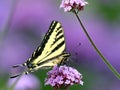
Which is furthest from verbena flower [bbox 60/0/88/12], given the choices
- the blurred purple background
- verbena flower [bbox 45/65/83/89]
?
the blurred purple background

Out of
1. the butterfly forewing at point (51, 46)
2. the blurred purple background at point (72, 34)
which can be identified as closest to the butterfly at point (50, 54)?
the butterfly forewing at point (51, 46)

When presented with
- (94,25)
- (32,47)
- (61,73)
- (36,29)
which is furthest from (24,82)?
(94,25)

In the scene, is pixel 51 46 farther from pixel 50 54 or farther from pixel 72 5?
pixel 72 5

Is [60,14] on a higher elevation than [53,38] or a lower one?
higher

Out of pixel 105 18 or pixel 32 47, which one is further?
pixel 105 18

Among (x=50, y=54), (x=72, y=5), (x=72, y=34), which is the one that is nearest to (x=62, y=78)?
(x=50, y=54)

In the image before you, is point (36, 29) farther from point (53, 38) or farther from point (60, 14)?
point (53, 38)

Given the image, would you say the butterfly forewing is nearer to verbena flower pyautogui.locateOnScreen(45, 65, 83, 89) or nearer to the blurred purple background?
verbena flower pyautogui.locateOnScreen(45, 65, 83, 89)
